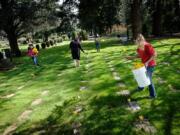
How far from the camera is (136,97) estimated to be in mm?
10211

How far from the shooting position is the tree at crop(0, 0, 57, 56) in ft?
131

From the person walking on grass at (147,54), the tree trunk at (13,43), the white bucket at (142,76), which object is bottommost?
the tree trunk at (13,43)

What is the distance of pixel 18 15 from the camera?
4184 centimetres

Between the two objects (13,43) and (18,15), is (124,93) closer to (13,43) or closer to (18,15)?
(18,15)

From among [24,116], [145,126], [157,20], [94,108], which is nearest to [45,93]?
[24,116]

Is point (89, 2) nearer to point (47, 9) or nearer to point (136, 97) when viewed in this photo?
point (47, 9)

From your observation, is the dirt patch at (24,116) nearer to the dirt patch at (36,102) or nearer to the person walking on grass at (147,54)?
the dirt patch at (36,102)

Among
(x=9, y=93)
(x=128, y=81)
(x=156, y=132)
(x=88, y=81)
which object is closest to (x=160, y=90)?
(x=128, y=81)

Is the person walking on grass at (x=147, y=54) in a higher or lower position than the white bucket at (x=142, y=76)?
higher

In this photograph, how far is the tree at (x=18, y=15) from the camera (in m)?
39.8

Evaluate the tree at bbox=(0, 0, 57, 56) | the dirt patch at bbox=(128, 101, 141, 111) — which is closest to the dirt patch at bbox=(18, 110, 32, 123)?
the dirt patch at bbox=(128, 101, 141, 111)

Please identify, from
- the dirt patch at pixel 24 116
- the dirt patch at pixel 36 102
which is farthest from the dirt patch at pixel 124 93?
the dirt patch at pixel 24 116

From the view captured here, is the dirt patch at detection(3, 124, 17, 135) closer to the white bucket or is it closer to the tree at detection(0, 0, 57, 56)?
the white bucket

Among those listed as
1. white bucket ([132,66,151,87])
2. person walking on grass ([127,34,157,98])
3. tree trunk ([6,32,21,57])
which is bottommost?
tree trunk ([6,32,21,57])
